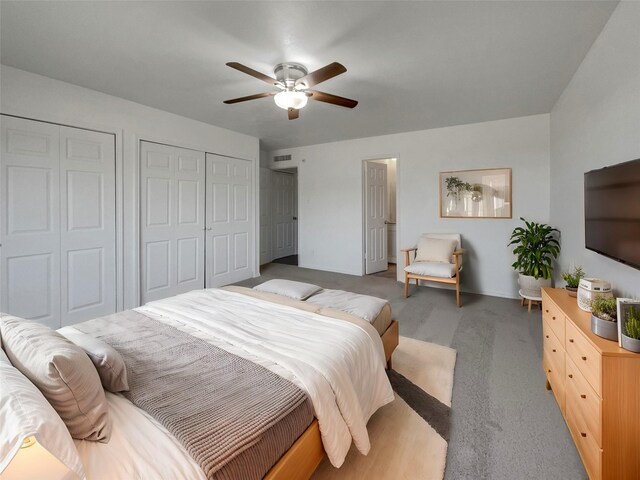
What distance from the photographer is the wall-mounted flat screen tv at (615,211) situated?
1427mm

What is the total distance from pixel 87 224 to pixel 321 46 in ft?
9.53

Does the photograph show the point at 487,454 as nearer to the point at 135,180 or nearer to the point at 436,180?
the point at 436,180

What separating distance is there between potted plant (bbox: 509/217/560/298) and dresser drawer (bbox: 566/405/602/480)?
2302mm

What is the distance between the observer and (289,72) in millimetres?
2518

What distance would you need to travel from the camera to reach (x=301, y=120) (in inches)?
160

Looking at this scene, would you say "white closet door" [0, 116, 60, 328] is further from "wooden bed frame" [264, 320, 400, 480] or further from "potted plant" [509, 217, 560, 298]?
"potted plant" [509, 217, 560, 298]

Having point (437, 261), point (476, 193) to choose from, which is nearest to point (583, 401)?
point (437, 261)

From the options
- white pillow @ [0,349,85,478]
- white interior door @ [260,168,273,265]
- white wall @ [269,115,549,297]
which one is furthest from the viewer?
white interior door @ [260,168,273,265]

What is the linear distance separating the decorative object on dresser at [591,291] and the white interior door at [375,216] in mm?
3649

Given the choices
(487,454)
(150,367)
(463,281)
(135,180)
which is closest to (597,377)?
(487,454)

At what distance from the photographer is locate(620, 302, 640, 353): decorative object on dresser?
1.14 meters

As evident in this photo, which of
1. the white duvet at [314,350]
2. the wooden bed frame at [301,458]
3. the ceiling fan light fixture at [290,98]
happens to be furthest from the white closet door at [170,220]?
the wooden bed frame at [301,458]

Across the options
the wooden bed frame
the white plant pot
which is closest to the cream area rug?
the wooden bed frame

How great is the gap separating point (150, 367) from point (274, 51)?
2265mm
